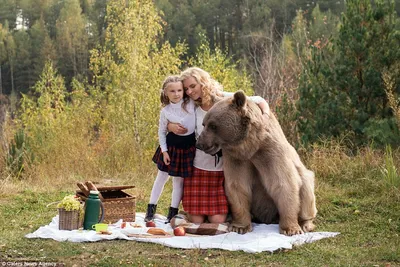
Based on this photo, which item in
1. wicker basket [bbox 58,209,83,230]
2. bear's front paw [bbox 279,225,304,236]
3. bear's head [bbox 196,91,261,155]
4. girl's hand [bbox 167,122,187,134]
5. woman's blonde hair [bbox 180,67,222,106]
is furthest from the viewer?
girl's hand [bbox 167,122,187,134]

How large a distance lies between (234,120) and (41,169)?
5882 mm

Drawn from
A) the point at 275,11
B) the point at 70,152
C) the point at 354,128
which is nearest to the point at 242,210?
the point at 354,128

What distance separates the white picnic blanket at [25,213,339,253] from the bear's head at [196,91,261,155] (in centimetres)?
77

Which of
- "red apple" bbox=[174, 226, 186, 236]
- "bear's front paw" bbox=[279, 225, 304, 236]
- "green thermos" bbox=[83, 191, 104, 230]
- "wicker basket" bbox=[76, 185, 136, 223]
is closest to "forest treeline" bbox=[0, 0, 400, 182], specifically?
"bear's front paw" bbox=[279, 225, 304, 236]

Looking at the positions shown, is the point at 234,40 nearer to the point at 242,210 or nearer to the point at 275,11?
the point at 275,11

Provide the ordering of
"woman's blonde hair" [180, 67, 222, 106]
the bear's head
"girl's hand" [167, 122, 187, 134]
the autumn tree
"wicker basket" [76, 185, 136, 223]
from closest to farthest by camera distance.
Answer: the bear's head → "woman's blonde hair" [180, 67, 222, 106] → "girl's hand" [167, 122, 187, 134] → "wicker basket" [76, 185, 136, 223] → the autumn tree

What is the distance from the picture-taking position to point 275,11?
1607 inches

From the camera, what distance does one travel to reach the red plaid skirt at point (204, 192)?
218 inches

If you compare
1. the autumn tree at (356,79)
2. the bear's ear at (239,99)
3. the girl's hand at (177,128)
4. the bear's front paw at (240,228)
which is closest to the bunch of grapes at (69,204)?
the girl's hand at (177,128)

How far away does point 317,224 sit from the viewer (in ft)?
19.0


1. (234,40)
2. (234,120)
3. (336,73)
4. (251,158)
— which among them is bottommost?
(251,158)

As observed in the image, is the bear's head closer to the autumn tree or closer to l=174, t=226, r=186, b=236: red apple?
l=174, t=226, r=186, b=236: red apple

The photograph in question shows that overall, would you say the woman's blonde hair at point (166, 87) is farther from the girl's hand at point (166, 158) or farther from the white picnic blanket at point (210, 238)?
the white picnic blanket at point (210, 238)

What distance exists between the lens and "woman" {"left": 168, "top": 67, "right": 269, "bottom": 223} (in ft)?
18.0
